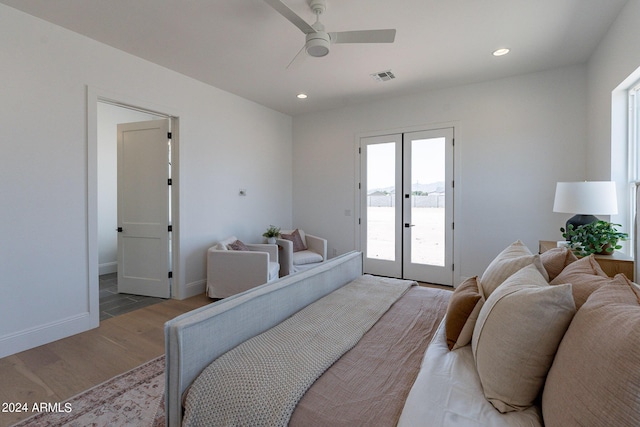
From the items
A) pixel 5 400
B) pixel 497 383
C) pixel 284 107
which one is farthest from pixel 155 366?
pixel 284 107

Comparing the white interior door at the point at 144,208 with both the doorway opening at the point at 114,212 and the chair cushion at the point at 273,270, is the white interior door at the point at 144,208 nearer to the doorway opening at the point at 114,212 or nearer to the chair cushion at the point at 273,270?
the doorway opening at the point at 114,212

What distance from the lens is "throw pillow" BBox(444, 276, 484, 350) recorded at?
52.3 inches

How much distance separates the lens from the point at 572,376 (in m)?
0.79

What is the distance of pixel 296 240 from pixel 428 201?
81.4 inches

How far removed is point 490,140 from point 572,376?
3788 millimetres

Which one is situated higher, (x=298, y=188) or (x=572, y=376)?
(x=298, y=188)

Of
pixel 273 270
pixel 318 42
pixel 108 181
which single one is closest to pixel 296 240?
pixel 273 270

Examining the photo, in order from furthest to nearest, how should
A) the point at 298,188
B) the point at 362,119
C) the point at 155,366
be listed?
the point at 298,188, the point at 362,119, the point at 155,366

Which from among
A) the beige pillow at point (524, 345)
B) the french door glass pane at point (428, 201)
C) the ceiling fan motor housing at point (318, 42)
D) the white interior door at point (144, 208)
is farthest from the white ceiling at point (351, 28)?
the beige pillow at point (524, 345)

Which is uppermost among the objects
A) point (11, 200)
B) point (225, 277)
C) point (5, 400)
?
point (11, 200)

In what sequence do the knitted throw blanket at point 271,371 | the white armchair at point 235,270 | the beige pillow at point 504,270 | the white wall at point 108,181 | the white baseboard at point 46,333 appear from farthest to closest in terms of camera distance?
1. the white wall at point 108,181
2. the white armchair at point 235,270
3. the white baseboard at point 46,333
4. the beige pillow at point 504,270
5. the knitted throw blanket at point 271,371

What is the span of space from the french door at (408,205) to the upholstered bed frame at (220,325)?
9.31ft

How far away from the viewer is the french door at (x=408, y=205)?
13.9 ft

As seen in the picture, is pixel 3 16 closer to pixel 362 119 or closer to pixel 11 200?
pixel 11 200
